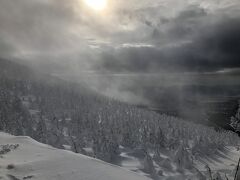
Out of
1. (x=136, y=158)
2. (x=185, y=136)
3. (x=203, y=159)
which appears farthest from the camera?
(x=185, y=136)

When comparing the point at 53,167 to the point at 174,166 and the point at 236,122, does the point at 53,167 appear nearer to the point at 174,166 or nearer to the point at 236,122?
the point at 236,122

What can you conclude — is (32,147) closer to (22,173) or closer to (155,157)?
(22,173)

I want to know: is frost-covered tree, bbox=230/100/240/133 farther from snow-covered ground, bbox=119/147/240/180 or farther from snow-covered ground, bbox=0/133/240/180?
snow-covered ground, bbox=119/147/240/180

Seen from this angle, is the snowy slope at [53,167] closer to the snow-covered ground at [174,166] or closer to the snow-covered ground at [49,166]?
the snow-covered ground at [49,166]

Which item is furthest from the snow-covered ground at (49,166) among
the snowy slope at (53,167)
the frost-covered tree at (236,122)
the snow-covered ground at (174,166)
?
the snow-covered ground at (174,166)

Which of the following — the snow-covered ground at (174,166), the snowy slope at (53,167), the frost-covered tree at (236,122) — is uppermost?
the frost-covered tree at (236,122)

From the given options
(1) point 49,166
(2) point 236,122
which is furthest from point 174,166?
(2) point 236,122

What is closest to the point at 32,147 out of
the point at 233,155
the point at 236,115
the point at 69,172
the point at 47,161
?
the point at 47,161

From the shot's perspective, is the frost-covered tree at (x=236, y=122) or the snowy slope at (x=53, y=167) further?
the snowy slope at (x=53, y=167)
